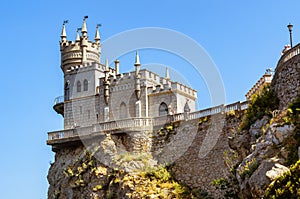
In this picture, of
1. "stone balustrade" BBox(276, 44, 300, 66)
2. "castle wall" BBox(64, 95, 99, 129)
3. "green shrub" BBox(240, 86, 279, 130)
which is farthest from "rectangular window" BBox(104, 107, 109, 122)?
"stone balustrade" BBox(276, 44, 300, 66)

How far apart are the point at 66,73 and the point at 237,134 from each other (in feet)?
61.5

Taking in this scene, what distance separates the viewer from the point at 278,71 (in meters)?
34.1

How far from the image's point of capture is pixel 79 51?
50.3 m

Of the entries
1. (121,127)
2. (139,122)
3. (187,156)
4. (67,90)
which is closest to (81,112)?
(67,90)

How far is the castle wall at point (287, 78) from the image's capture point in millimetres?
32469

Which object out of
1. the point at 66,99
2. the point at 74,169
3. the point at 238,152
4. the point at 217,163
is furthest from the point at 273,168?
the point at 66,99

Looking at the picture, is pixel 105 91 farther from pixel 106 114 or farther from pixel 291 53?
pixel 291 53

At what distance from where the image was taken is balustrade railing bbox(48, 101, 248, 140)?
39366 millimetres

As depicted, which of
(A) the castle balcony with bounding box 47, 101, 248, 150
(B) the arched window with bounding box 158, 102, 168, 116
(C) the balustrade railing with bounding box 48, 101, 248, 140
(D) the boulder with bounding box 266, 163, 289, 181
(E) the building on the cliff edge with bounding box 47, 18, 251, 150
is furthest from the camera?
(B) the arched window with bounding box 158, 102, 168, 116

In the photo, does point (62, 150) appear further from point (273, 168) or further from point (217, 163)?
point (273, 168)

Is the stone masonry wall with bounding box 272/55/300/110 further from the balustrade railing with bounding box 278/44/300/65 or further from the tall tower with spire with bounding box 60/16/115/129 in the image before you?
the tall tower with spire with bounding box 60/16/115/129

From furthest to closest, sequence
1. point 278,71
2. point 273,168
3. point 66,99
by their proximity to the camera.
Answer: point 66,99
point 278,71
point 273,168

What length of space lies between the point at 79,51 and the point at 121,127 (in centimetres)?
957

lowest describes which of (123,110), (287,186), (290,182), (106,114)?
(287,186)
